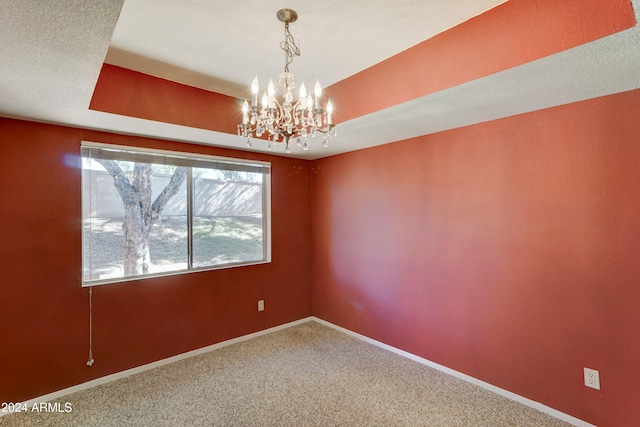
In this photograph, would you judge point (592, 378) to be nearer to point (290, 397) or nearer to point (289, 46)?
point (290, 397)

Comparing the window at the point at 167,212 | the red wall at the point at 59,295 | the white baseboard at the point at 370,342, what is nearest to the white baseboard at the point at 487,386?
the white baseboard at the point at 370,342

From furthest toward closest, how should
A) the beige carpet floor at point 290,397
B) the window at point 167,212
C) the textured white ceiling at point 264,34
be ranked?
the window at point 167,212 < the beige carpet floor at point 290,397 < the textured white ceiling at point 264,34

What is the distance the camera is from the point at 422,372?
104 inches

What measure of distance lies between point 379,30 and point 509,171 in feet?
4.80

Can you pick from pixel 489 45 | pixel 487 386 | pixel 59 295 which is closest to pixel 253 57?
pixel 489 45

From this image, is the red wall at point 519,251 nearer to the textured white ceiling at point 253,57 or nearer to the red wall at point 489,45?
the textured white ceiling at point 253,57

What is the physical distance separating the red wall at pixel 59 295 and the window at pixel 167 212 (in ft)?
0.33

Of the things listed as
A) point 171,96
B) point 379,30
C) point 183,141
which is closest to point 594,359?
point 379,30

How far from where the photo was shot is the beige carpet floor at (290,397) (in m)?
2.04

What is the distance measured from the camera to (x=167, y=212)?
2.94m

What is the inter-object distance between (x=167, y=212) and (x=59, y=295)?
1052 mm

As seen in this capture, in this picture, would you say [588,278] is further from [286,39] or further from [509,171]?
[286,39]

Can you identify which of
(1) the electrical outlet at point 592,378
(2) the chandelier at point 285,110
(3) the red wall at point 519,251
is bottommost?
(1) the electrical outlet at point 592,378

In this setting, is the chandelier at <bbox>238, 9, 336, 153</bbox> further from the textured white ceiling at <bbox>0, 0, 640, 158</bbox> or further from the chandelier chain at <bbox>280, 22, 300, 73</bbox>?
the textured white ceiling at <bbox>0, 0, 640, 158</bbox>
